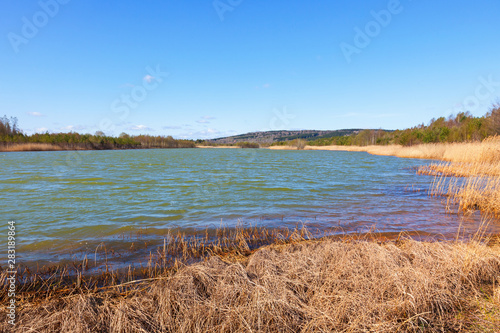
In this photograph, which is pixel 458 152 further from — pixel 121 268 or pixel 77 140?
pixel 77 140

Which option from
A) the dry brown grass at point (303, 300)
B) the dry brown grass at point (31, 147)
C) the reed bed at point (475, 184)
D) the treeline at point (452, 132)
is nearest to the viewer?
the dry brown grass at point (303, 300)

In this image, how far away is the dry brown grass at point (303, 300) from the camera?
2984mm

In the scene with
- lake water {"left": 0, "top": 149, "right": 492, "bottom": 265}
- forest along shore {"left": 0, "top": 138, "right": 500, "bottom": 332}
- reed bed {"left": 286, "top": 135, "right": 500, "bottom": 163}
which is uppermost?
reed bed {"left": 286, "top": 135, "right": 500, "bottom": 163}

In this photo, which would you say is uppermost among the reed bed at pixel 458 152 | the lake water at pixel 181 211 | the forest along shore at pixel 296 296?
the reed bed at pixel 458 152

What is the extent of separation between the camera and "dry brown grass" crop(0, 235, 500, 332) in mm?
2984

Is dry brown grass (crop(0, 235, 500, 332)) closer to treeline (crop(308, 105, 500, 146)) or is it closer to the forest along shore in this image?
the forest along shore

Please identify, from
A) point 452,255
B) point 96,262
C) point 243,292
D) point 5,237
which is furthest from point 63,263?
point 452,255

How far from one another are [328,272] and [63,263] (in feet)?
17.0

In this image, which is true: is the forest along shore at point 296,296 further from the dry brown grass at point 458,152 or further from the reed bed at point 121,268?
the dry brown grass at point 458,152

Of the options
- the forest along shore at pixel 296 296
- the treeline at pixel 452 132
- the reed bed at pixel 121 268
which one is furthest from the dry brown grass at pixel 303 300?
the treeline at pixel 452 132

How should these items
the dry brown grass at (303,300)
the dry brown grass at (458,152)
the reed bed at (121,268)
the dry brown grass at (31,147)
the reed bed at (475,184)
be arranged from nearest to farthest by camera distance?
the dry brown grass at (303,300) < the reed bed at (121,268) < the reed bed at (475,184) < the dry brown grass at (458,152) < the dry brown grass at (31,147)

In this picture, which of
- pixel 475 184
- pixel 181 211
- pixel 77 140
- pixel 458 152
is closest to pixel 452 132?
pixel 458 152

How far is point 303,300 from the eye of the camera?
11.5 ft

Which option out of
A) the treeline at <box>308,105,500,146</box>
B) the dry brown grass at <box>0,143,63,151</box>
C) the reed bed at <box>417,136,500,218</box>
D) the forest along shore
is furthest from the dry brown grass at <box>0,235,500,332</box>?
the dry brown grass at <box>0,143,63,151</box>
